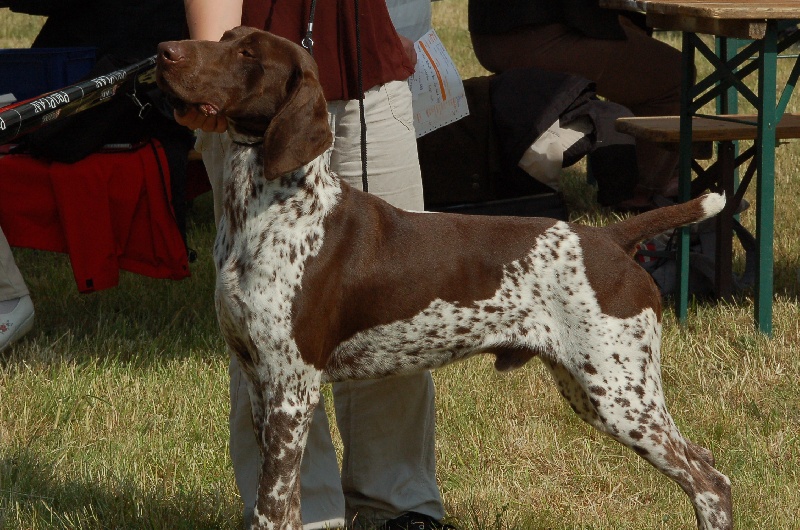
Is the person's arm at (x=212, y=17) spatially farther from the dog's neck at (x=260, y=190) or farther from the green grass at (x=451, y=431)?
the green grass at (x=451, y=431)

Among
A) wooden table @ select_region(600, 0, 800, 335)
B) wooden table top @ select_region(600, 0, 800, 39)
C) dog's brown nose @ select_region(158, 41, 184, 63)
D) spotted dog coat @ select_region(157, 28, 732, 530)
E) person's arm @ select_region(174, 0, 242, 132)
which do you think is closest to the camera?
dog's brown nose @ select_region(158, 41, 184, 63)

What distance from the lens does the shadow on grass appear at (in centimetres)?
309

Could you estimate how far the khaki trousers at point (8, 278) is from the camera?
15.5 feet

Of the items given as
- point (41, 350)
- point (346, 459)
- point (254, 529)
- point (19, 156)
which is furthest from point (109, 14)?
point (254, 529)

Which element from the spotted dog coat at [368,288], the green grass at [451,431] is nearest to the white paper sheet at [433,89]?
the green grass at [451,431]

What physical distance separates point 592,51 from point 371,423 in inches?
150

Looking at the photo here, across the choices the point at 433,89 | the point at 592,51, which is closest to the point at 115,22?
the point at 433,89

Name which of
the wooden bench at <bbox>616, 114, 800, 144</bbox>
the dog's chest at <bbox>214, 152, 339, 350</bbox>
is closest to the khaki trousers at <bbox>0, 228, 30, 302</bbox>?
the dog's chest at <bbox>214, 152, 339, 350</bbox>

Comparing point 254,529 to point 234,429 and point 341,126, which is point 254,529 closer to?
point 234,429

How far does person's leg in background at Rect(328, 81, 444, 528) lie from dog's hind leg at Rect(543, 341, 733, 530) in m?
0.52

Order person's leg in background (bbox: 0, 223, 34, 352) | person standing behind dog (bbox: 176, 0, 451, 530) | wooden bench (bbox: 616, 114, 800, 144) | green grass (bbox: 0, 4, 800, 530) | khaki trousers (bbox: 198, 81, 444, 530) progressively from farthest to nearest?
wooden bench (bbox: 616, 114, 800, 144) < person's leg in background (bbox: 0, 223, 34, 352) < green grass (bbox: 0, 4, 800, 530) < khaki trousers (bbox: 198, 81, 444, 530) < person standing behind dog (bbox: 176, 0, 451, 530)

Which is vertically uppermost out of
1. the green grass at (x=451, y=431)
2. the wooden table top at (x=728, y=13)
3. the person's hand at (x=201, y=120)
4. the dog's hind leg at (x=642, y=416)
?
the person's hand at (x=201, y=120)

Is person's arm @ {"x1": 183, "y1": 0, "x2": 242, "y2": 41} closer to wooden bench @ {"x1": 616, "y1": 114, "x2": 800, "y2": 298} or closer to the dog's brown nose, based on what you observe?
the dog's brown nose

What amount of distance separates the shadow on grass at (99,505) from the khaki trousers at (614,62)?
151 inches
